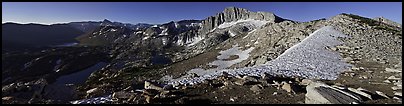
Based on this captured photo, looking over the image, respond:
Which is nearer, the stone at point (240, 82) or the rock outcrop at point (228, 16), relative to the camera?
the stone at point (240, 82)

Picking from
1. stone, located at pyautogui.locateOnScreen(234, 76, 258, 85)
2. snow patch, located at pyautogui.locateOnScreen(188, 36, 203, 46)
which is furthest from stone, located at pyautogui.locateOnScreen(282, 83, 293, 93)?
snow patch, located at pyautogui.locateOnScreen(188, 36, 203, 46)

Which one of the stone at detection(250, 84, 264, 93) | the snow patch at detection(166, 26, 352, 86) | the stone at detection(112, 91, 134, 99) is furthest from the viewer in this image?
the snow patch at detection(166, 26, 352, 86)

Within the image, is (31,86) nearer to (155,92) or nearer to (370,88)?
(155,92)

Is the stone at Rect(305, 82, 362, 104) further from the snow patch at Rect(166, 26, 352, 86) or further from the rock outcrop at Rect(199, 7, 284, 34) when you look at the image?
the rock outcrop at Rect(199, 7, 284, 34)

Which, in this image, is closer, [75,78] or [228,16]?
[75,78]

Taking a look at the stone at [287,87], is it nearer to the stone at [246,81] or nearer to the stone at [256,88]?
the stone at [256,88]

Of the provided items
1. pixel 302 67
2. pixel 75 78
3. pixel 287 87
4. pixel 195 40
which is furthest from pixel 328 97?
pixel 195 40

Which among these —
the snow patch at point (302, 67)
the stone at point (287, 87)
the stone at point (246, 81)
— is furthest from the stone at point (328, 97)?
the snow patch at point (302, 67)

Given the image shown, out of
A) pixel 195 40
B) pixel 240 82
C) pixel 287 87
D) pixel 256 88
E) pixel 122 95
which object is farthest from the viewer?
pixel 195 40

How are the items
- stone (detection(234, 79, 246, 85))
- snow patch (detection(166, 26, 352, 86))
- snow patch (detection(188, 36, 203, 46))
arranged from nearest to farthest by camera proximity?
stone (detection(234, 79, 246, 85)) → snow patch (detection(166, 26, 352, 86)) → snow patch (detection(188, 36, 203, 46))

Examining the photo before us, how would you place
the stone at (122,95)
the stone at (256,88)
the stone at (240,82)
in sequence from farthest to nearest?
the stone at (240,82)
the stone at (256,88)
the stone at (122,95)

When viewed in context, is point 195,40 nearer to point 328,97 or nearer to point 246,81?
point 246,81

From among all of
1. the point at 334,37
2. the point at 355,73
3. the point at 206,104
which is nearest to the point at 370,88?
the point at 355,73

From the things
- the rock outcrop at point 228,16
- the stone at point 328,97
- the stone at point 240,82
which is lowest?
the stone at point 328,97
